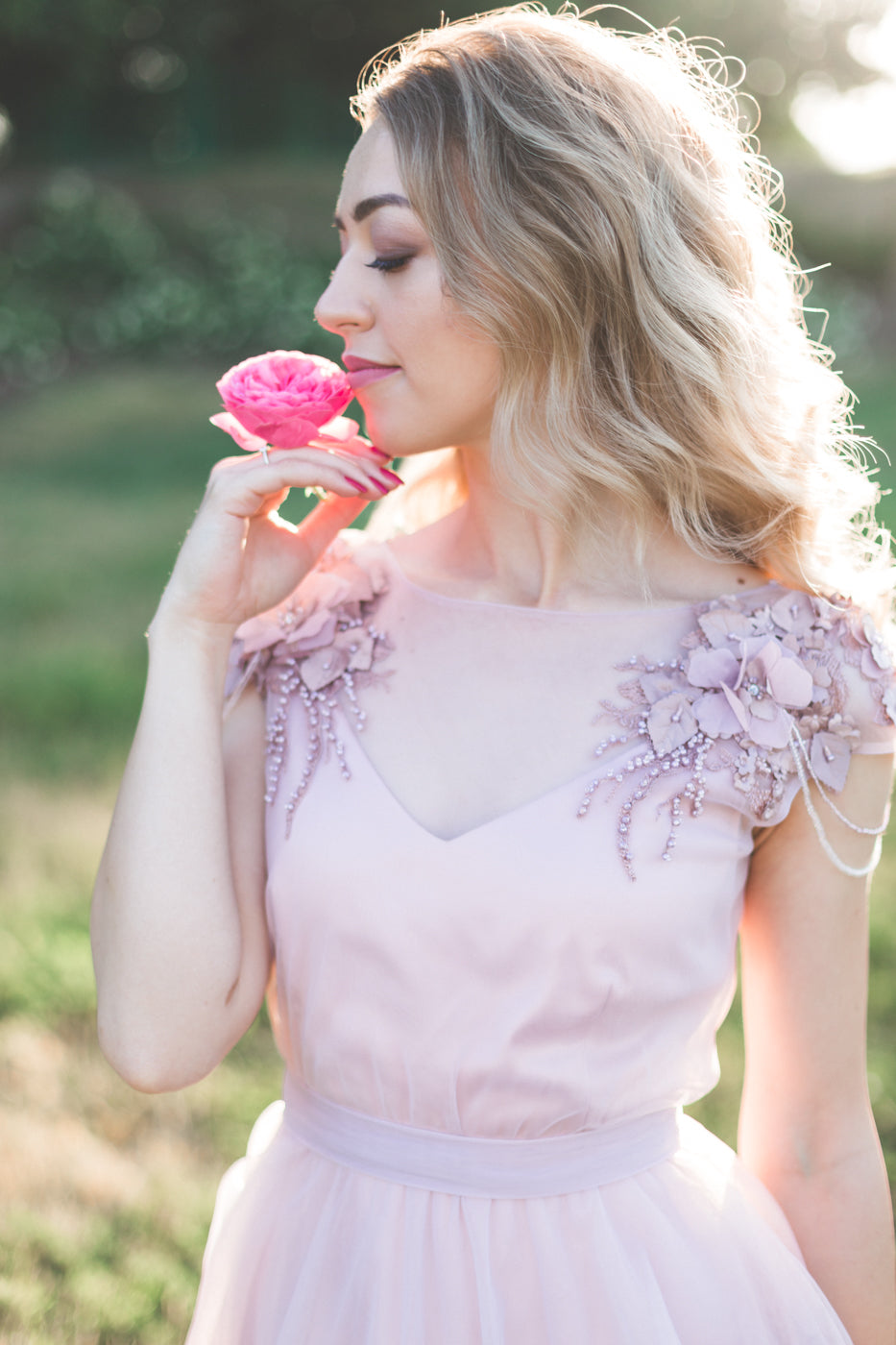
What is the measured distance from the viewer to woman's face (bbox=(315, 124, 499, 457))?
1.59 metres

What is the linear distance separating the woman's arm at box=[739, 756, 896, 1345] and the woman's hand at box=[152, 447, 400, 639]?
76cm

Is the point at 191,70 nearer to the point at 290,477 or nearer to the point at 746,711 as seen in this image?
the point at 290,477

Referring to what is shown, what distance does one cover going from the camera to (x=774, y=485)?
171cm

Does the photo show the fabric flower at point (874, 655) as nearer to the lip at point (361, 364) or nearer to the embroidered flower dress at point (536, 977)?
the embroidered flower dress at point (536, 977)

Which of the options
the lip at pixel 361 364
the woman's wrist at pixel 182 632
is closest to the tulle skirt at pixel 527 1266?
the woman's wrist at pixel 182 632

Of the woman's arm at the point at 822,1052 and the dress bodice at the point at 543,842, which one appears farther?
the woman's arm at the point at 822,1052

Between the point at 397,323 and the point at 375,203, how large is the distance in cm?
16

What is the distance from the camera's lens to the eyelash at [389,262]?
160 cm

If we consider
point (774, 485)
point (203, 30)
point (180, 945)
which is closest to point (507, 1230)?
point (180, 945)

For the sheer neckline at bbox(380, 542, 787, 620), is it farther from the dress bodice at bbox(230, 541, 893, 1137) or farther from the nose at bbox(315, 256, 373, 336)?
the nose at bbox(315, 256, 373, 336)

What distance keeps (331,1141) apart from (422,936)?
37cm

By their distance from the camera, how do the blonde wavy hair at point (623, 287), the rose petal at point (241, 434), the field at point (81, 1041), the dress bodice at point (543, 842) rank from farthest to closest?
the field at point (81, 1041) → the rose petal at point (241, 434) → the blonde wavy hair at point (623, 287) → the dress bodice at point (543, 842)

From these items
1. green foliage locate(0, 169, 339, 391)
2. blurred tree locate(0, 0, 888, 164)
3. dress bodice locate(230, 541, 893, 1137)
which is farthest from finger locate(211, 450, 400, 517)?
blurred tree locate(0, 0, 888, 164)

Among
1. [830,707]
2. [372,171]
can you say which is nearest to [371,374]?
[372,171]
